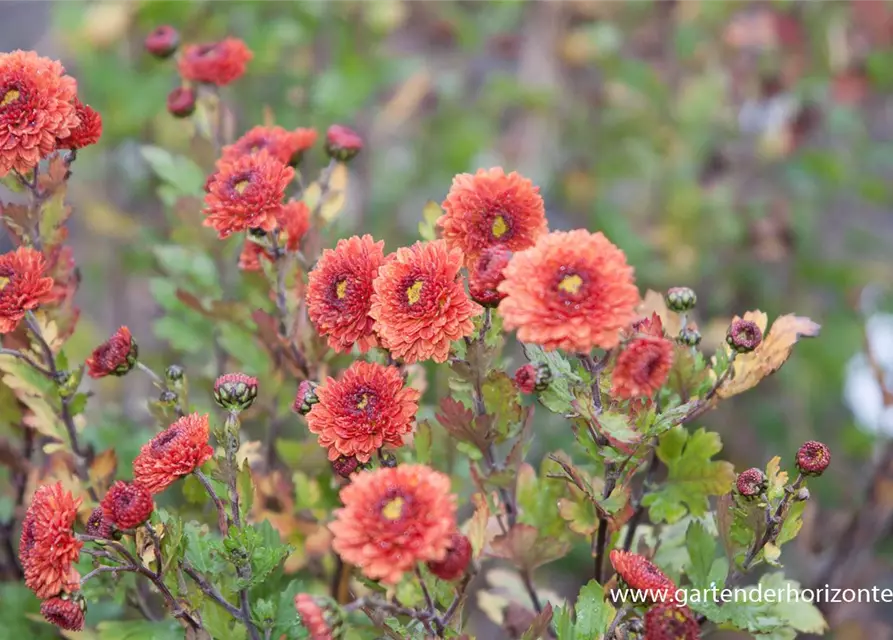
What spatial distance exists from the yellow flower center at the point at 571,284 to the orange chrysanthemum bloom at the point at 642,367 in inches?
2.4

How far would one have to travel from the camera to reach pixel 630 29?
2.37 meters

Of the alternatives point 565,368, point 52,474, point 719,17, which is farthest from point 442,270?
point 719,17

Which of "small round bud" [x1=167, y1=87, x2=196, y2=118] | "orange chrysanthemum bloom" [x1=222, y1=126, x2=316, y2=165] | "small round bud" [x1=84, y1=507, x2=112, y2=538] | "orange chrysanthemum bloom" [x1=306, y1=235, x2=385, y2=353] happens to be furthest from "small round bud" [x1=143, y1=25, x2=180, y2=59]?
"small round bud" [x1=84, y1=507, x2=112, y2=538]

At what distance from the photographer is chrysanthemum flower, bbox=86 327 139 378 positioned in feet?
2.69

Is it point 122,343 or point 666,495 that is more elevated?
point 122,343

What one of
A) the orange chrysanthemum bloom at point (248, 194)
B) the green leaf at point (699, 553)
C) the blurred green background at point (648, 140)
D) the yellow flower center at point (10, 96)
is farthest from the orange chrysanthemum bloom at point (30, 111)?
the blurred green background at point (648, 140)

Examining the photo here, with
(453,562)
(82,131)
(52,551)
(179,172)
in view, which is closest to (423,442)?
(453,562)

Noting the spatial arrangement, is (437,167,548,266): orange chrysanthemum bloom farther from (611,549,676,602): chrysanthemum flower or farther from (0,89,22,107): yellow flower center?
(0,89,22,107): yellow flower center

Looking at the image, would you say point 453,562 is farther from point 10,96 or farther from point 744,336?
point 10,96

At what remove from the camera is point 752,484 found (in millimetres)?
713

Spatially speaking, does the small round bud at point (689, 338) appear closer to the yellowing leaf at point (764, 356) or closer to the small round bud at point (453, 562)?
the yellowing leaf at point (764, 356)

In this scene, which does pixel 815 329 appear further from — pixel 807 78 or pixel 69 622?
pixel 807 78

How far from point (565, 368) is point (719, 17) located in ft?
5.64

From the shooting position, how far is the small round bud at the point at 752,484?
712 mm
